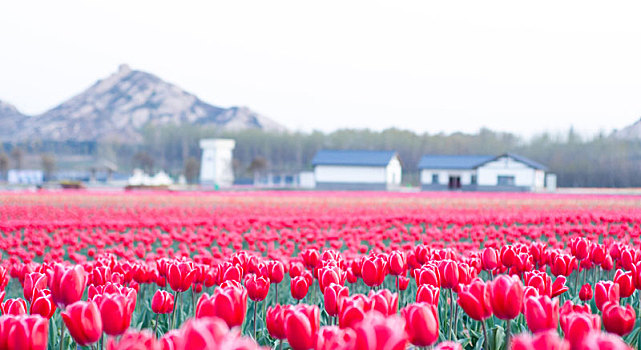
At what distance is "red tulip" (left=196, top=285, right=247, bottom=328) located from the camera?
1897 mm

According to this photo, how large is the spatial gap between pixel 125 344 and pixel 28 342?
0.54 m

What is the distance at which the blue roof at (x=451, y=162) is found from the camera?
1827 inches

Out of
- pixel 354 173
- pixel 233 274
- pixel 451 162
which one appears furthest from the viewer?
pixel 451 162

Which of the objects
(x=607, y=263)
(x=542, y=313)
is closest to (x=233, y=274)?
(x=542, y=313)

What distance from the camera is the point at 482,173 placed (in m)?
44.3

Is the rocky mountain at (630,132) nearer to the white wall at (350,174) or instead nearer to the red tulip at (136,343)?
the white wall at (350,174)

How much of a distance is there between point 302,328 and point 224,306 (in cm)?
40

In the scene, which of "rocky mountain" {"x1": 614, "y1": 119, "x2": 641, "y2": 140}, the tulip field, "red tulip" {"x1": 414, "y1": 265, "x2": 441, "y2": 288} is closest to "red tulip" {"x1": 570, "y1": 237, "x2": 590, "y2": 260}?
the tulip field

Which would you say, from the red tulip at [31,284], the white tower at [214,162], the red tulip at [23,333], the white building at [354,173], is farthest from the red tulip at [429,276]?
the white tower at [214,162]

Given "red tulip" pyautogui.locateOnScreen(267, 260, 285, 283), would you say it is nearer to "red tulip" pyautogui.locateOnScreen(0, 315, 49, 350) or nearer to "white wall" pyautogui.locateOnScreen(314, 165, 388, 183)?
"red tulip" pyautogui.locateOnScreen(0, 315, 49, 350)

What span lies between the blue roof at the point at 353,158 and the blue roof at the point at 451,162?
118 inches

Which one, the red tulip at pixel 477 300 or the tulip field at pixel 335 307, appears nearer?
the tulip field at pixel 335 307

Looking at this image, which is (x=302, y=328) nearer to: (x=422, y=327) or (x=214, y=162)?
(x=422, y=327)

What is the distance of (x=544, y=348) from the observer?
44.3 inches
